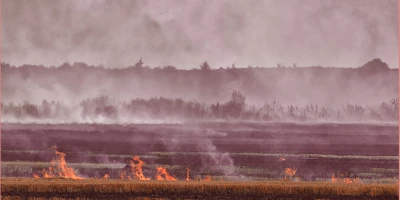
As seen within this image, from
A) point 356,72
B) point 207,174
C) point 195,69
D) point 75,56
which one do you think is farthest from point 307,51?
point 75,56

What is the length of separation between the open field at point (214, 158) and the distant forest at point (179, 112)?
0.26ft

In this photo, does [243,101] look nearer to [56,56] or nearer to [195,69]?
[195,69]

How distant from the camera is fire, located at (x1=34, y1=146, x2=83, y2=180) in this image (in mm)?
6289

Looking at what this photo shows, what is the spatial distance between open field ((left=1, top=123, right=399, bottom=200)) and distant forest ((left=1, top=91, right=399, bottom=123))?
0.26 feet

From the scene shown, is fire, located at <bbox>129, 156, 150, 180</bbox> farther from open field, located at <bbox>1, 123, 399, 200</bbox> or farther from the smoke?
the smoke

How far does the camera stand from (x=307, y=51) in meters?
6.15

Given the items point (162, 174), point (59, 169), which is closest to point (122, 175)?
point (162, 174)

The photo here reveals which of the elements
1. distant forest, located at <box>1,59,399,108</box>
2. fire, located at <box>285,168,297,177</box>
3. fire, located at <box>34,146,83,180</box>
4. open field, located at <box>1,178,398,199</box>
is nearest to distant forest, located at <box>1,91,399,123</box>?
distant forest, located at <box>1,59,399,108</box>

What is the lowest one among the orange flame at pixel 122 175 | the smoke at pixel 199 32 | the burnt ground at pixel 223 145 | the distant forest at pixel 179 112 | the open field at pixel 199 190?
the open field at pixel 199 190

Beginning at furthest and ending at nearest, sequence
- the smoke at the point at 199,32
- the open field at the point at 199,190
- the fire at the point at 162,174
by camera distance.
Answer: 1. the fire at the point at 162,174
2. the smoke at the point at 199,32
3. the open field at the point at 199,190

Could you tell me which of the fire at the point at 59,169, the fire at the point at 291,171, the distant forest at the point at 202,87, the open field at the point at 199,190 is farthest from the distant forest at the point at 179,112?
the open field at the point at 199,190

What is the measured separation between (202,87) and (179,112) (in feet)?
1.20

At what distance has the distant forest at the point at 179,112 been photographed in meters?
6.12

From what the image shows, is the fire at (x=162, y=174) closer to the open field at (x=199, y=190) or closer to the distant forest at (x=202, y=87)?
the open field at (x=199, y=190)
